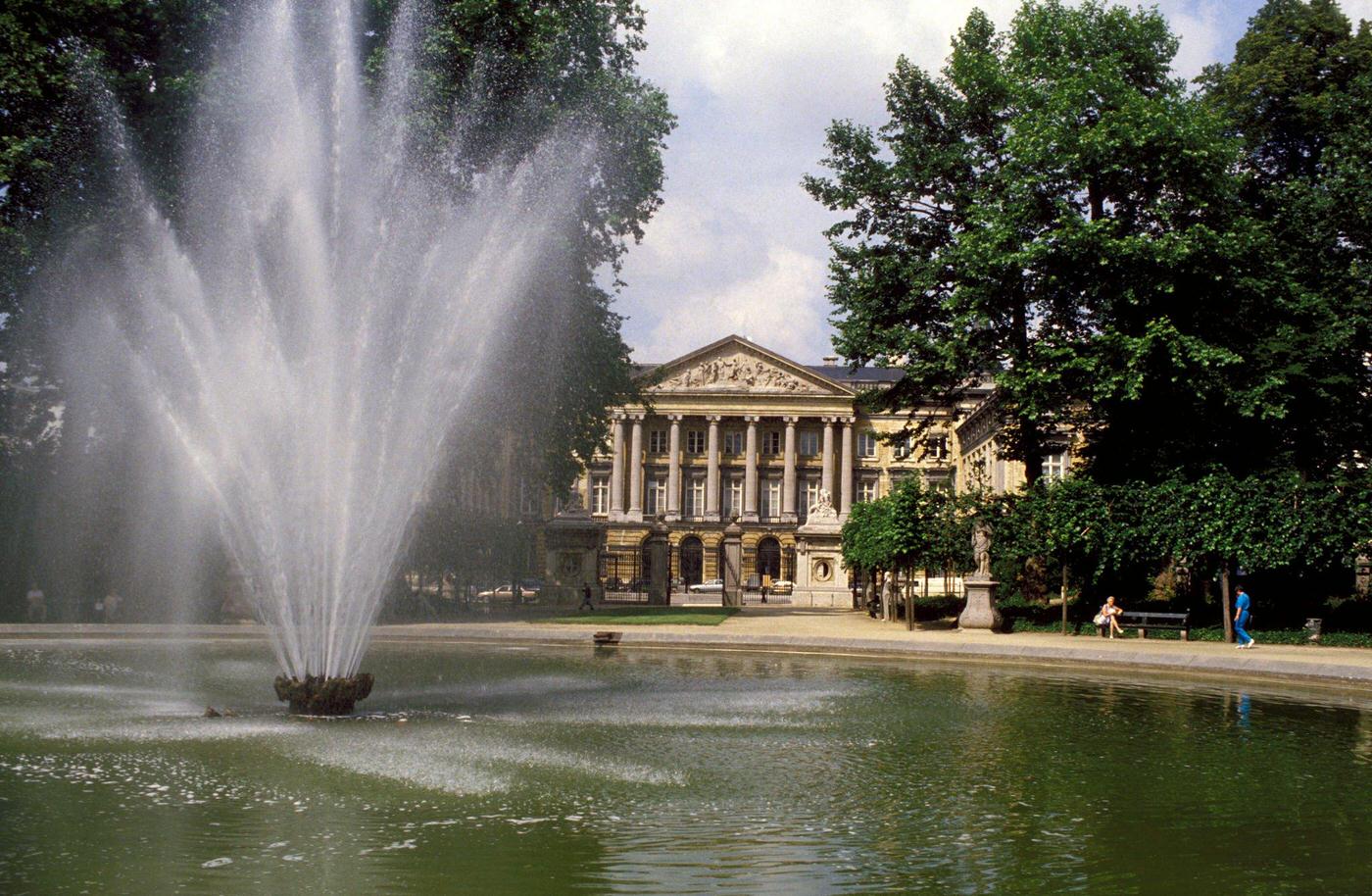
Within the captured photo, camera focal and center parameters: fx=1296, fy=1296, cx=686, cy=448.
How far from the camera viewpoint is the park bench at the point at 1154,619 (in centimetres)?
3117

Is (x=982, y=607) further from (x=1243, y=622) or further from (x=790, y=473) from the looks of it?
(x=790, y=473)

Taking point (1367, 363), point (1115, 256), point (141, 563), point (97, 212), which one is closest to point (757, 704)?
point (1115, 256)

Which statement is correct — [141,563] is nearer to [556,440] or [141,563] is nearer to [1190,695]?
[556,440]

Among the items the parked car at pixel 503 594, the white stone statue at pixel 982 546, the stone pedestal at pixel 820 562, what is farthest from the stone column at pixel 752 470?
the white stone statue at pixel 982 546

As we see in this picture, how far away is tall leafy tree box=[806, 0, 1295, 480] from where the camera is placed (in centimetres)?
3191

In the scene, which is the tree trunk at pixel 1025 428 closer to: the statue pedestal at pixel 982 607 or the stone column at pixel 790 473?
the statue pedestal at pixel 982 607

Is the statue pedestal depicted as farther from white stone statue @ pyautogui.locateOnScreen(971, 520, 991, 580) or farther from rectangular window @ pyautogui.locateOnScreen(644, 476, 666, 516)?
rectangular window @ pyautogui.locateOnScreen(644, 476, 666, 516)

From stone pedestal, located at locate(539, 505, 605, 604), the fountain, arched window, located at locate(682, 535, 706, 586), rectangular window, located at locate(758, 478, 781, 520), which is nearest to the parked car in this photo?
stone pedestal, located at locate(539, 505, 605, 604)

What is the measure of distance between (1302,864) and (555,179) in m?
33.1

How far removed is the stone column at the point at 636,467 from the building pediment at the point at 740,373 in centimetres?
385

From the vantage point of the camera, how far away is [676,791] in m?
10.6

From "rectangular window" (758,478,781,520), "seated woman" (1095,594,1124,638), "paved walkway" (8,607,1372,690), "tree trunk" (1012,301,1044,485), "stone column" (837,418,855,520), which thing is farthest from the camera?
"rectangular window" (758,478,781,520)

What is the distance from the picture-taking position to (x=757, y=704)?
1681cm

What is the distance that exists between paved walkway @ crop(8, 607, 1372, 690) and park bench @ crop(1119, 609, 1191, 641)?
132 cm
